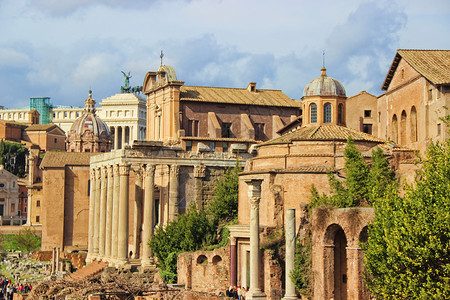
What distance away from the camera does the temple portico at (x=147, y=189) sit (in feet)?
181

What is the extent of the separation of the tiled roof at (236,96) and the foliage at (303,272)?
27.6 m

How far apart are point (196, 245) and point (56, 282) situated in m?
8.19

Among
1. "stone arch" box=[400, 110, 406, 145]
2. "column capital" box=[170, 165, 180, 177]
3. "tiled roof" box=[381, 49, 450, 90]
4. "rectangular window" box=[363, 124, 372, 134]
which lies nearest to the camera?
"tiled roof" box=[381, 49, 450, 90]

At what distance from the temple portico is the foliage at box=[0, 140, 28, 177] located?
7754cm

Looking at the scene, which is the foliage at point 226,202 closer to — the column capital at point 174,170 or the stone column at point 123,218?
the column capital at point 174,170

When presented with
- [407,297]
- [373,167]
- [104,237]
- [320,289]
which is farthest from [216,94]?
[407,297]

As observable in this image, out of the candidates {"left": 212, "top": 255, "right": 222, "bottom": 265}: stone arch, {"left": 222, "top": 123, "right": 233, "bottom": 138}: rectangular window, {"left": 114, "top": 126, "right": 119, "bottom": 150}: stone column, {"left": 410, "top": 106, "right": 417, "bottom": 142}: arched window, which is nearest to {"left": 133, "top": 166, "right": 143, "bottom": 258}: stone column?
{"left": 222, "top": 123, "right": 233, "bottom": 138}: rectangular window

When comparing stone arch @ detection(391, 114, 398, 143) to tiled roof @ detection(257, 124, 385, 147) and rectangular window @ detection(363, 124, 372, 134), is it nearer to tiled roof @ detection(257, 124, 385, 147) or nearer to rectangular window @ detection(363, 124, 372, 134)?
tiled roof @ detection(257, 124, 385, 147)

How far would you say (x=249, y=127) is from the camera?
6450 cm

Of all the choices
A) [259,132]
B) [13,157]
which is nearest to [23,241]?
[259,132]

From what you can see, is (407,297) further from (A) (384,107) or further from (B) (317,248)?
(A) (384,107)

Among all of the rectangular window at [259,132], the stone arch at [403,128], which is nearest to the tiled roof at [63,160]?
the rectangular window at [259,132]

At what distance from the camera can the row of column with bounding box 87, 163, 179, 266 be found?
55031 mm

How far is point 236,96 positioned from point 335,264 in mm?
31964
